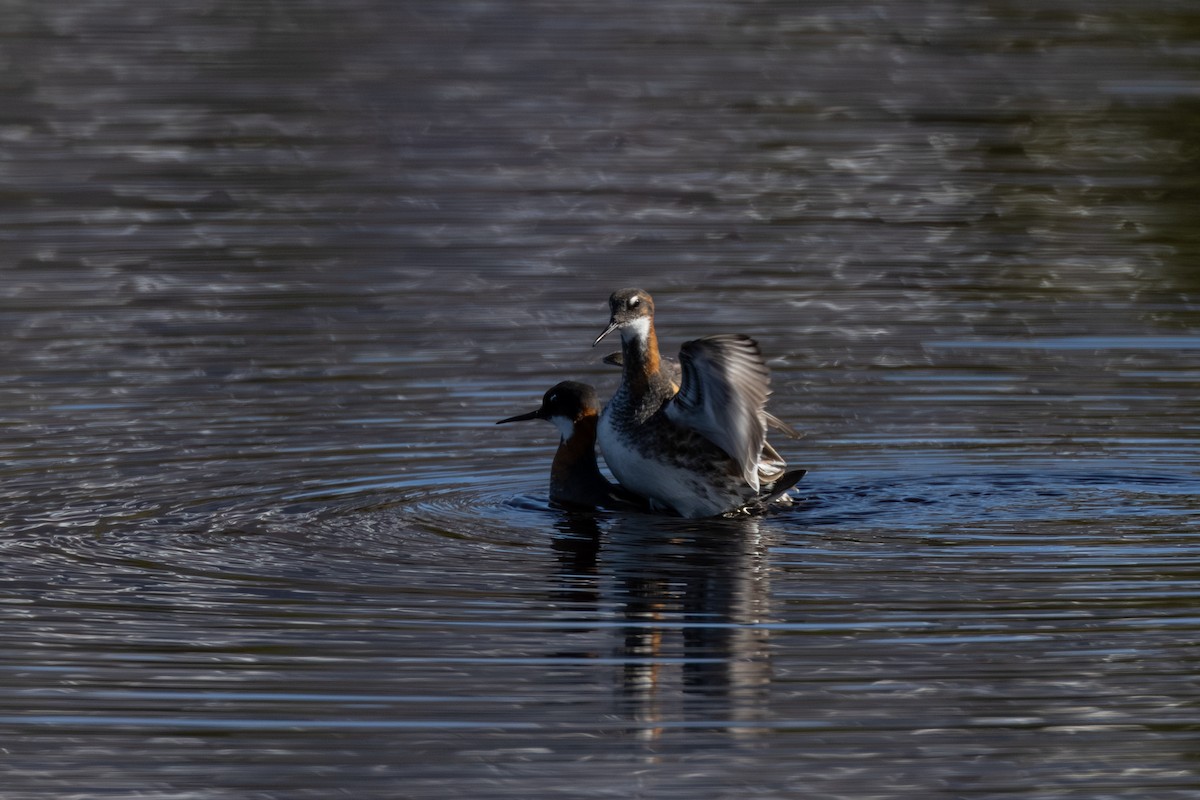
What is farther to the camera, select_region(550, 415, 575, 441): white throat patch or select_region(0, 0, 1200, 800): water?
select_region(550, 415, 575, 441): white throat patch

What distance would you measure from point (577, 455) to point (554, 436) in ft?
5.83

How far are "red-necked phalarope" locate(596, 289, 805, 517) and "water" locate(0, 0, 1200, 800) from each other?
235 mm

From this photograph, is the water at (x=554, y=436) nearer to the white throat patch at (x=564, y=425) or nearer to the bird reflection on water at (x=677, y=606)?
the bird reflection on water at (x=677, y=606)

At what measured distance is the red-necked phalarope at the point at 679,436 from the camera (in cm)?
1192

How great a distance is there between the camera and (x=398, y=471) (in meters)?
12.9

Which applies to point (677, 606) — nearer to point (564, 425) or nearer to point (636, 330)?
point (636, 330)

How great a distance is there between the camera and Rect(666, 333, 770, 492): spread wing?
1131cm

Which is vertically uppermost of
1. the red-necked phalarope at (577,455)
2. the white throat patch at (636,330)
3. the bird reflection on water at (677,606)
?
the white throat patch at (636,330)

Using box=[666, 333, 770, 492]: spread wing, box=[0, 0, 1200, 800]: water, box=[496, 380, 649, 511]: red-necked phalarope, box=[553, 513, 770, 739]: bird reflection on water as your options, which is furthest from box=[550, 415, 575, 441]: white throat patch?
box=[666, 333, 770, 492]: spread wing

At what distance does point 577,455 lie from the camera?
41.5 feet

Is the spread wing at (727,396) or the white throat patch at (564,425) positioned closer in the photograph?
the spread wing at (727,396)

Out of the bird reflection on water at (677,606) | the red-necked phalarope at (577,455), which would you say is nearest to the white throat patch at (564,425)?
the red-necked phalarope at (577,455)

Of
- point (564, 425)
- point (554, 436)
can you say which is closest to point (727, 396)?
point (564, 425)

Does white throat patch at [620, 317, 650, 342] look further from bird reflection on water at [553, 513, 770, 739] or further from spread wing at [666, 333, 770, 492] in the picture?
bird reflection on water at [553, 513, 770, 739]
